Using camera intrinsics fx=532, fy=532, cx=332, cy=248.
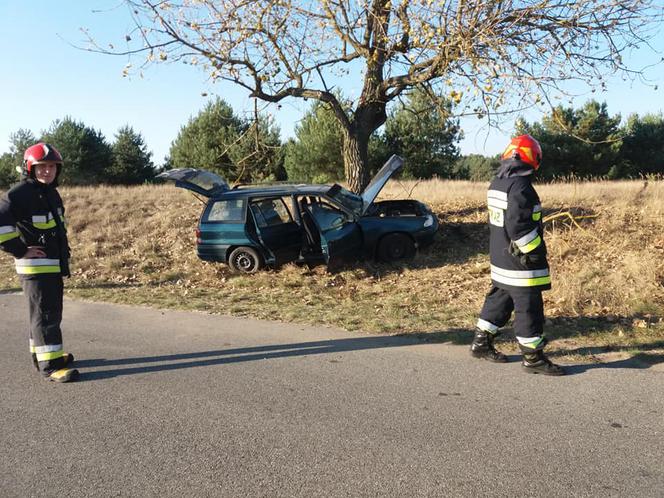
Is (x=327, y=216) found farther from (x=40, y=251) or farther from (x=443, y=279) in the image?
(x=40, y=251)

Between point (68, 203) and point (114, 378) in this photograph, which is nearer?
point (114, 378)

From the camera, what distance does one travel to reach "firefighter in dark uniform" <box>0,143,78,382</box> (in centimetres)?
471

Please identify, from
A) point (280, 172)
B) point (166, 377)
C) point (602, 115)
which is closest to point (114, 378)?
point (166, 377)

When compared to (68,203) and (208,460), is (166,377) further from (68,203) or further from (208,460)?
(68,203)

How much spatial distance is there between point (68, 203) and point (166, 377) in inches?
607

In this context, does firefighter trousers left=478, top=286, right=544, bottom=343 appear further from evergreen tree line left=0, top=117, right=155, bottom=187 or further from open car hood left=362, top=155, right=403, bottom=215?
evergreen tree line left=0, top=117, right=155, bottom=187

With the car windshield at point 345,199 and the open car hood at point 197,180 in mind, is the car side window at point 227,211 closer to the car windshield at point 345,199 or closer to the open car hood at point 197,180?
the open car hood at point 197,180

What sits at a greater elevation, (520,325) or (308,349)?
(520,325)

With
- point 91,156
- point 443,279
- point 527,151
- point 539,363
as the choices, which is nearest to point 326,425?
point 539,363

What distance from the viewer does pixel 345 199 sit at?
9555 millimetres

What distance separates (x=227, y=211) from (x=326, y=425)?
21.2 feet

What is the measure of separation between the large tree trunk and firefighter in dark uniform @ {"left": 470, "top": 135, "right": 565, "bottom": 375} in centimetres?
682

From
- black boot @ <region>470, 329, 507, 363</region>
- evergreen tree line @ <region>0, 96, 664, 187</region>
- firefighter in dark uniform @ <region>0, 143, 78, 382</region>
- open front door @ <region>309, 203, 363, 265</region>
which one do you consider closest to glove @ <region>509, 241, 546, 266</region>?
black boot @ <region>470, 329, 507, 363</region>

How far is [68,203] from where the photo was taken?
59.1 ft
